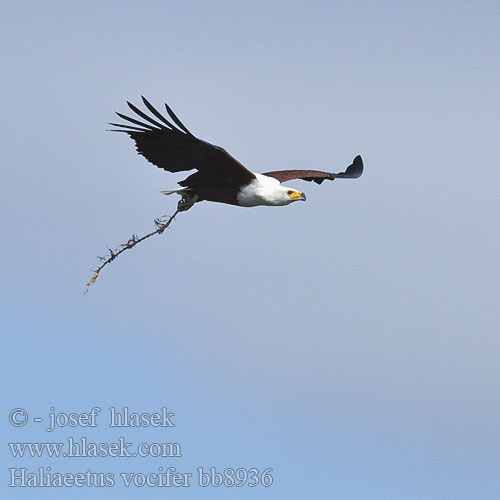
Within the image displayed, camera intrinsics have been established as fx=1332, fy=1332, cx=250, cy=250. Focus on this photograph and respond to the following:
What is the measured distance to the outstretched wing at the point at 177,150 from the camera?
19.3 metres

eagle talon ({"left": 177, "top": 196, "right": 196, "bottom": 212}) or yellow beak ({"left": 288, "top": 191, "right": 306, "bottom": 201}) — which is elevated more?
yellow beak ({"left": 288, "top": 191, "right": 306, "bottom": 201})

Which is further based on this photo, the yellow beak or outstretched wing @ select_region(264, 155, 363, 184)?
outstretched wing @ select_region(264, 155, 363, 184)

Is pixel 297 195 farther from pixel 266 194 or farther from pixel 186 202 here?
pixel 186 202

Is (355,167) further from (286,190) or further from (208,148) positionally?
(208,148)

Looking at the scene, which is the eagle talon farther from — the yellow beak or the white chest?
the yellow beak

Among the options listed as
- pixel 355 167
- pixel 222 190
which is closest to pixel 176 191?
pixel 222 190

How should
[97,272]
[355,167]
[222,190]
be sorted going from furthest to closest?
[355,167], [222,190], [97,272]

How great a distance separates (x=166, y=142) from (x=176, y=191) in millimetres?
1028

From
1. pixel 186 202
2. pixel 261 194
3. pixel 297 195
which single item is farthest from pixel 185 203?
pixel 297 195

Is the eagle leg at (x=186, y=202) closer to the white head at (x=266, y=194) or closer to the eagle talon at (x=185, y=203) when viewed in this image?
the eagle talon at (x=185, y=203)

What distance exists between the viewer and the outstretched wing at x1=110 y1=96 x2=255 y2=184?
63.3 feet

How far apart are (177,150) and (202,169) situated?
0.56 metres

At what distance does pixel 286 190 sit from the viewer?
20.8 meters

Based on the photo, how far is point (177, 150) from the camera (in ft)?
65.5
